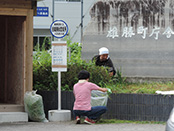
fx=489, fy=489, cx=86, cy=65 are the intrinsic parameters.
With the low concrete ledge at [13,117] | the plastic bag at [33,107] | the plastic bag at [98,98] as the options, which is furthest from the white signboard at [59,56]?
the low concrete ledge at [13,117]

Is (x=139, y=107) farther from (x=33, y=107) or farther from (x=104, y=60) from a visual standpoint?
(x=33, y=107)

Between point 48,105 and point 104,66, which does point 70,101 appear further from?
point 104,66

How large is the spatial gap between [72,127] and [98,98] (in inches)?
47.2

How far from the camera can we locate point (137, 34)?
14.6 m

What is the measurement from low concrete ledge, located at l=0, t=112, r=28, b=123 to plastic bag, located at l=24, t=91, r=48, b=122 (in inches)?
5.2

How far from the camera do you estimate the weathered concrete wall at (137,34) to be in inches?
570

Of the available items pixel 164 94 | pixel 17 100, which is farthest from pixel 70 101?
pixel 164 94

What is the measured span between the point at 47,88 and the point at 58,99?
40.8 inches

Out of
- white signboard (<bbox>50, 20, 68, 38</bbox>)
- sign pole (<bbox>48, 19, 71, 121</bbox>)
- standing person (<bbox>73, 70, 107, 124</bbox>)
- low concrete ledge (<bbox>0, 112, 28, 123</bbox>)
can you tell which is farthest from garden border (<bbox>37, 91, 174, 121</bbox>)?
white signboard (<bbox>50, 20, 68, 38</bbox>)

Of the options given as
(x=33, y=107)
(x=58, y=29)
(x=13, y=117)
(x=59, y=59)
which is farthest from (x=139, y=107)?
(x=13, y=117)

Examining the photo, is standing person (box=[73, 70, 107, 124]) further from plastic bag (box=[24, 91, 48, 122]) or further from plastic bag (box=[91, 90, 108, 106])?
plastic bag (box=[24, 91, 48, 122])

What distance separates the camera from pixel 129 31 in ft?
48.1

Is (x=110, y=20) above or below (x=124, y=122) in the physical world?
above

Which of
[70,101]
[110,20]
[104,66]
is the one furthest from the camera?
[110,20]
